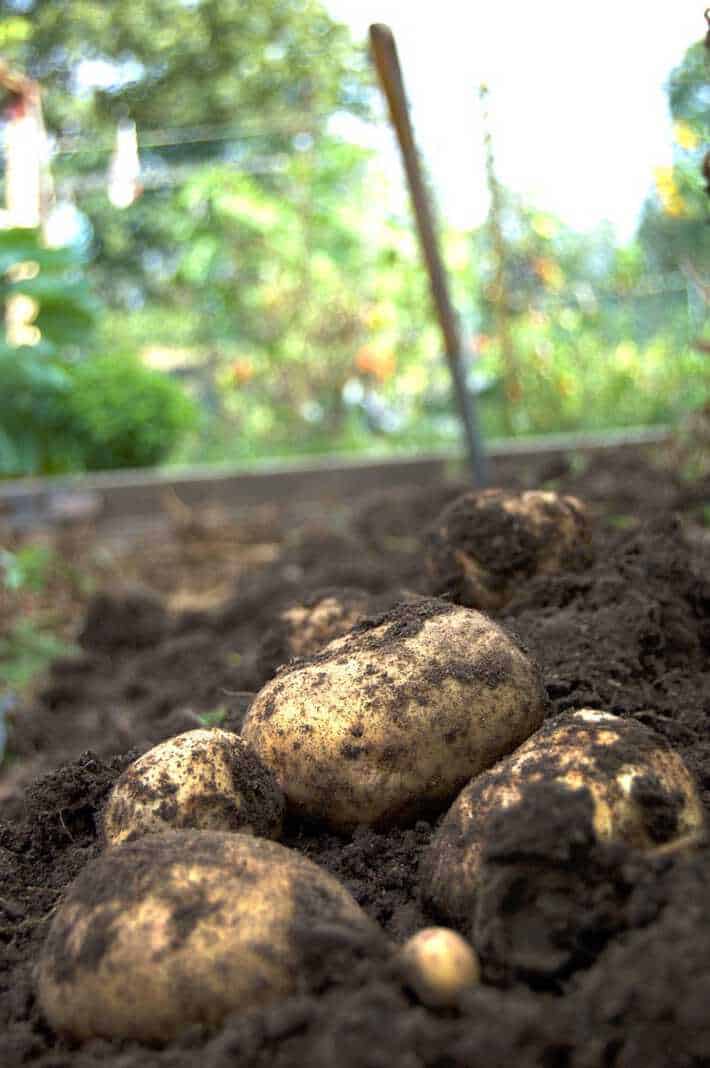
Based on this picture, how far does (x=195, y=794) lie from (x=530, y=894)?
20.8 inches

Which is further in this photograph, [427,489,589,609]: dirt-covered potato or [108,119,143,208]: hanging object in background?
[108,119,143,208]: hanging object in background

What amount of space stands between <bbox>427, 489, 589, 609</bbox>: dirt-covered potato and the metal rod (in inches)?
57.8

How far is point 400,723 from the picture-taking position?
1491mm

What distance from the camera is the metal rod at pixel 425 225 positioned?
3.16 m

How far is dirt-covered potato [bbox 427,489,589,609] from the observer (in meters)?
2.28

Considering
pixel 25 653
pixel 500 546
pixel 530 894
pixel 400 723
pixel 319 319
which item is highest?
pixel 319 319

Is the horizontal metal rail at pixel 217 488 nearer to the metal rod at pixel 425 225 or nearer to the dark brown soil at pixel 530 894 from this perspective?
the metal rod at pixel 425 225

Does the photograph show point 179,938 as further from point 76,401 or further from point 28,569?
point 76,401

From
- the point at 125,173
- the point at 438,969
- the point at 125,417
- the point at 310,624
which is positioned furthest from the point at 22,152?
the point at 438,969

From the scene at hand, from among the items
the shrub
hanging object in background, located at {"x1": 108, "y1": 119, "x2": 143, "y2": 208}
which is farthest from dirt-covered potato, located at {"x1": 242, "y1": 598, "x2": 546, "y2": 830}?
hanging object in background, located at {"x1": 108, "y1": 119, "x2": 143, "y2": 208}

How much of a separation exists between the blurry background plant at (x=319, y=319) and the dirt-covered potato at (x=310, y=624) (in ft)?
8.21

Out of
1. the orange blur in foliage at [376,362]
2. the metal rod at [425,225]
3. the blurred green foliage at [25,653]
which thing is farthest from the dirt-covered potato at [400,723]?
the orange blur in foliage at [376,362]

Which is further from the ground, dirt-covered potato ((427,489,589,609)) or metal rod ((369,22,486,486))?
metal rod ((369,22,486,486))

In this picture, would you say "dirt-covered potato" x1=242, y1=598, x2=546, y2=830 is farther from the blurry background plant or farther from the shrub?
the shrub
